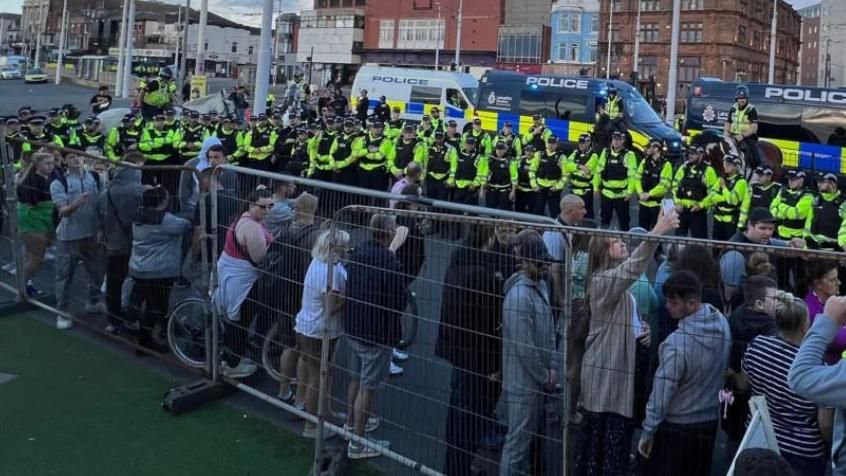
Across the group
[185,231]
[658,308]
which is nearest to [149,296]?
[185,231]

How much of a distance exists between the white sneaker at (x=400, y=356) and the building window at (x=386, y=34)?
8218 centimetres

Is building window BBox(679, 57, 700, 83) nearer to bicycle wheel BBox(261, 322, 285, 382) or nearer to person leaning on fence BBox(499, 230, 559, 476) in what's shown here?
bicycle wheel BBox(261, 322, 285, 382)

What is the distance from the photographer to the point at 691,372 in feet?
12.6

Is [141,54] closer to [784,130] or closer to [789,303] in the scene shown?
[784,130]

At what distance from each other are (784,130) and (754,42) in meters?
66.0

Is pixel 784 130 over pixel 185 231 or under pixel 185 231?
over

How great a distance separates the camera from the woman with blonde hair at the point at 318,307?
4.84m

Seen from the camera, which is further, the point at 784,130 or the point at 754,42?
the point at 754,42

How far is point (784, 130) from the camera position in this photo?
21719mm

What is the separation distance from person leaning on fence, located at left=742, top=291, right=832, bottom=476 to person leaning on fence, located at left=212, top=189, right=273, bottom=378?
11.6 feet

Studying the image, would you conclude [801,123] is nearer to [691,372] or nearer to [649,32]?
[691,372]

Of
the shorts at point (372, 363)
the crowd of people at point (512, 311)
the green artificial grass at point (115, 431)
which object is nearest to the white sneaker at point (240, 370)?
the crowd of people at point (512, 311)

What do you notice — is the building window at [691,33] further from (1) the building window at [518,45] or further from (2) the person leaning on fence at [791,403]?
(2) the person leaning on fence at [791,403]

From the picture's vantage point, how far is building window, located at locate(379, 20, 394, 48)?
278ft
